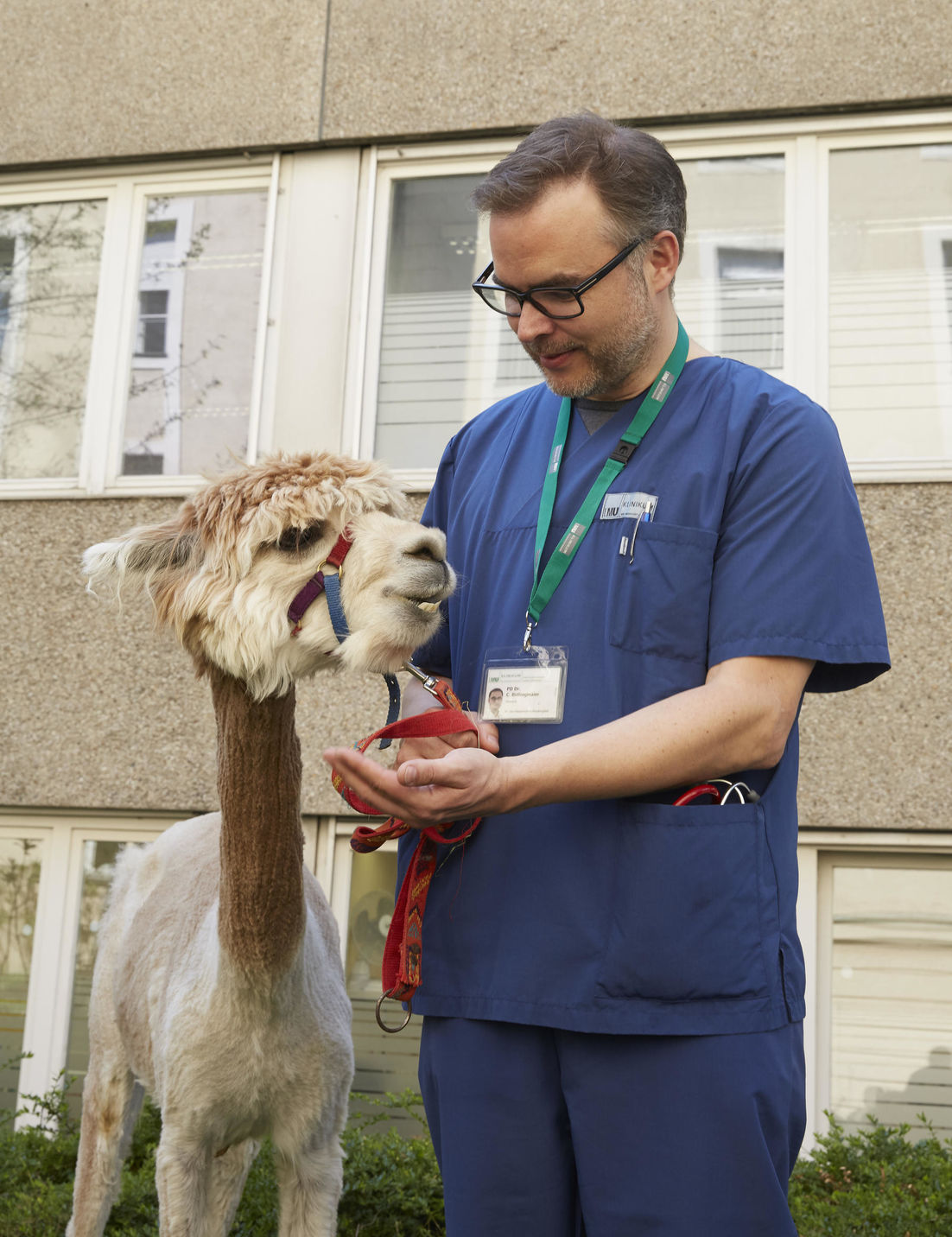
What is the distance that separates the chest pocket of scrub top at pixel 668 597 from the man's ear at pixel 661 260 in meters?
0.44

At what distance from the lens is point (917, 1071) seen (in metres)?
5.30

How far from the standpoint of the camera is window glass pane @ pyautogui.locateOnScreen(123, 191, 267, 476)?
6.60 meters

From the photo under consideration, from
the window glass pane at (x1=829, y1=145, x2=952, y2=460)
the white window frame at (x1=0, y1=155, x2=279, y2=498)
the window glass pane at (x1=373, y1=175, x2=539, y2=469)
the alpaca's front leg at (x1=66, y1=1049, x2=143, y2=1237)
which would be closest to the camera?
the alpaca's front leg at (x1=66, y1=1049, x2=143, y2=1237)

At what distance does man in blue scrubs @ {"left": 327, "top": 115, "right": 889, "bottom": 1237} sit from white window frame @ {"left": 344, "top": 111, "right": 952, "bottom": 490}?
377 cm

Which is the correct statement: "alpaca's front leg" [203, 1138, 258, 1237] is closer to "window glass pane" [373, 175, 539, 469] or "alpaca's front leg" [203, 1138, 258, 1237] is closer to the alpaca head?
the alpaca head

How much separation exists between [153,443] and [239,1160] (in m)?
3.91

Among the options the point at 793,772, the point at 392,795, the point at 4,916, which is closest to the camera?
the point at 392,795

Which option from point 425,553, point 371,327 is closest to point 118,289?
point 371,327

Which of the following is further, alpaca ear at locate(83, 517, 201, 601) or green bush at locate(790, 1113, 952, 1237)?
green bush at locate(790, 1113, 952, 1237)

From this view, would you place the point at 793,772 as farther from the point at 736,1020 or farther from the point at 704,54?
the point at 704,54

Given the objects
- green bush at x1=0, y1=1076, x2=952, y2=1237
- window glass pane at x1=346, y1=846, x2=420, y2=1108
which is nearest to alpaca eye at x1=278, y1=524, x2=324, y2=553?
green bush at x1=0, y1=1076, x2=952, y2=1237

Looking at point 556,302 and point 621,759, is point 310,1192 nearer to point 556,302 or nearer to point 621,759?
point 621,759

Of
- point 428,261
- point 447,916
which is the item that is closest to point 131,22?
point 428,261

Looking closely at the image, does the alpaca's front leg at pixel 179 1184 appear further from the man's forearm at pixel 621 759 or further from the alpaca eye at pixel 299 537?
the man's forearm at pixel 621 759
